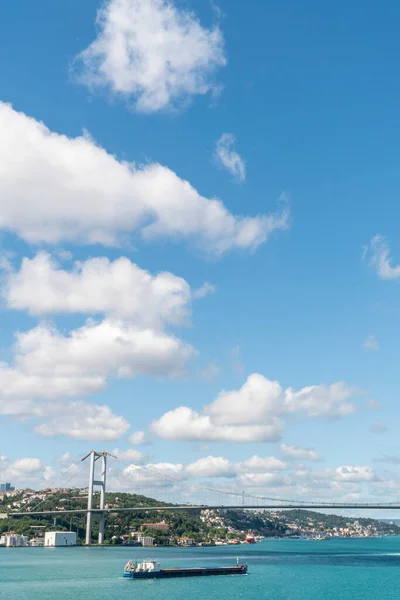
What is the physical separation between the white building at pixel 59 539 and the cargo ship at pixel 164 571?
163ft

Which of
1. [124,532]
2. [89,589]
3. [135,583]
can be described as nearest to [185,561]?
[135,583]

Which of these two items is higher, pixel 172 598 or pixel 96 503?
pixel 96 503

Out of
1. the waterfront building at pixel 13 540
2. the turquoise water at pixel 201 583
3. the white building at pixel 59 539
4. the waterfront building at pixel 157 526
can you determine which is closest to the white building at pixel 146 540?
the waterfront building at pixel 157 526

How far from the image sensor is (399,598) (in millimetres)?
49438

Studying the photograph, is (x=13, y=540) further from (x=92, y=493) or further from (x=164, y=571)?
(x=164, y=571)

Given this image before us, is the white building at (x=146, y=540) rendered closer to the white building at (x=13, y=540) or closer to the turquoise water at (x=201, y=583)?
the white building at (x=13, y=540)

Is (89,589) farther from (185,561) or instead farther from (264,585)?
(185,561)

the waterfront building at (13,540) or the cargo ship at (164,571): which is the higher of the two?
the waterfront building at (13,540)

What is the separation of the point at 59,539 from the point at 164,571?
178ft

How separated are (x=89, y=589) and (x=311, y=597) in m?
16.7

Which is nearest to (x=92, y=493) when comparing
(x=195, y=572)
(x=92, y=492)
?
(x=92, y=492)

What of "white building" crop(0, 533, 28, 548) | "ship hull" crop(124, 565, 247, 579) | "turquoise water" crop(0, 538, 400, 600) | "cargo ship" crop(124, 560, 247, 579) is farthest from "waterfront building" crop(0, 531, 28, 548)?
"ship hull" crop(124, 565, 247, 579)

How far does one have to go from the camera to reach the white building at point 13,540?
11438cm

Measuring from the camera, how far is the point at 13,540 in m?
115
